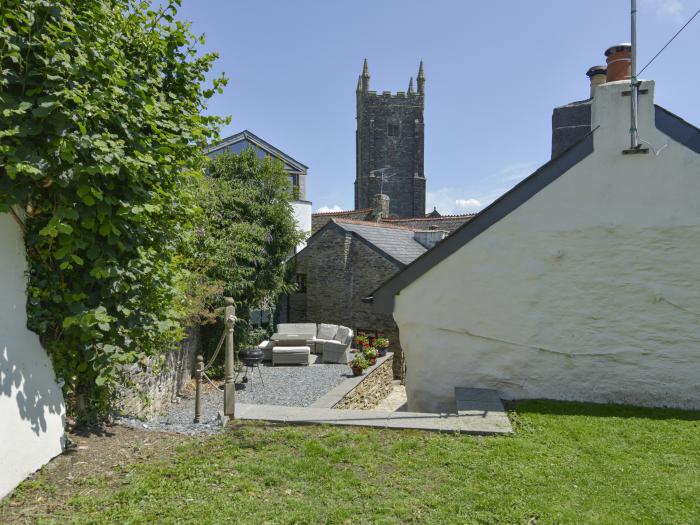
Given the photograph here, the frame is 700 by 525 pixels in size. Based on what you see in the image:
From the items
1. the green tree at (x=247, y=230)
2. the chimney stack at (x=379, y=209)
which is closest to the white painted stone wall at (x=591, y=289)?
the green tree at (x=247, y=230)

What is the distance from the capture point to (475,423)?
5.38m

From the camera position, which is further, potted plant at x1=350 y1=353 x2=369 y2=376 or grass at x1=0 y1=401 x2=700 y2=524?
potted plant at x1=350 y1=353 x2=369 y2=376

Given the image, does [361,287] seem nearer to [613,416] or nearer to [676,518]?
[613,416]

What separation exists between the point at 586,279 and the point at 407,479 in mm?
3972

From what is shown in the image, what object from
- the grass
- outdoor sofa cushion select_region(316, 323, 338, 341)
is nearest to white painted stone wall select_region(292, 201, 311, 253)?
outdoor sofa cushion select_region(316, 323, 338, 341)

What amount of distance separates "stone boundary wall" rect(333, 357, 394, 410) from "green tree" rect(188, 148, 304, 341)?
4625mm

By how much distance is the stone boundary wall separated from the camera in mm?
10383

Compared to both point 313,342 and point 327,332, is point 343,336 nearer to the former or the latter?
point 327,332

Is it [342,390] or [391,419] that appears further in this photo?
[342,390]

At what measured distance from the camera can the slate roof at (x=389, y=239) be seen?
19227mm

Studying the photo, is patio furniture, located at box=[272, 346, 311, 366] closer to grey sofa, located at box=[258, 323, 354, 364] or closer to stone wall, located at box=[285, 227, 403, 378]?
grey sofa, located at box=[258, 323, 354, 364]

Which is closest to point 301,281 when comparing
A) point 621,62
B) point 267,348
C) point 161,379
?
point 267,348

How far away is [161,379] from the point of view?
9.91 metres

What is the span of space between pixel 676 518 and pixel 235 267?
12.5m
